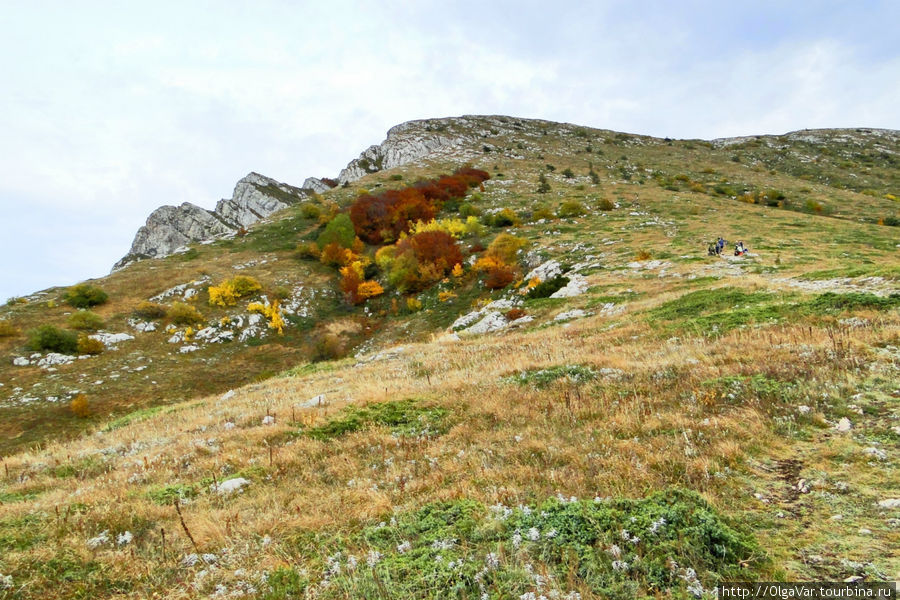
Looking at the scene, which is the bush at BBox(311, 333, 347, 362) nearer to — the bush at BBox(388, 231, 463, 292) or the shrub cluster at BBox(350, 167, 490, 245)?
the bush at BBox(388, 231, 463, 292)

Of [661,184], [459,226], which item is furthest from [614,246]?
[661,184]

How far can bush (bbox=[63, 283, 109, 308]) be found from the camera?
3584 cm

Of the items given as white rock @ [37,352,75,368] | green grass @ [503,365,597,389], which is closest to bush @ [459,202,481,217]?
white rock @ [37,352,75,368]

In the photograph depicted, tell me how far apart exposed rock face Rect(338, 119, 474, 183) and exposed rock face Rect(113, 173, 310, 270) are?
19428 mm

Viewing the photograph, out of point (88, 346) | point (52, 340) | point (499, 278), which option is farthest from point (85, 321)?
point (499, 278)

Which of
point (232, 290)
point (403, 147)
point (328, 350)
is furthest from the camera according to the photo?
point (403, 147)

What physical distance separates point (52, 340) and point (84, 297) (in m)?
7.81

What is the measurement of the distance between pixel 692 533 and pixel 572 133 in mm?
119102

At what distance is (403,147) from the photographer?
97.4 m

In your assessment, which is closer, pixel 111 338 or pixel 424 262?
pixel 111 338

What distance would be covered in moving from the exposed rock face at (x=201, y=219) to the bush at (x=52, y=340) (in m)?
63.7

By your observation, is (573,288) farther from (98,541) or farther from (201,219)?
(201,219)

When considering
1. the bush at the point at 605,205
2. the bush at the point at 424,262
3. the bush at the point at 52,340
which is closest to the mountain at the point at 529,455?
the bush at the point at 52,340

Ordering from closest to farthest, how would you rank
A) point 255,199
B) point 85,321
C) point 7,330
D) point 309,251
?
point 7,330, point 85,321, point 309,251, point 255,199
